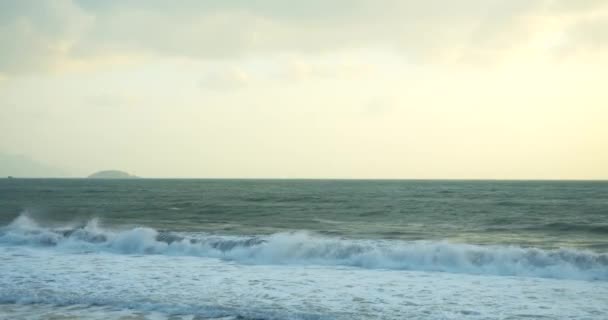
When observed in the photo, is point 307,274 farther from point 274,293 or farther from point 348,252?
point 348,252

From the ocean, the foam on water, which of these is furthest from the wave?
the foam on water

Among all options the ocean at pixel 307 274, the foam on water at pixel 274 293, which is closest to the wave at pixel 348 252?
the ocean at pixel 307 274

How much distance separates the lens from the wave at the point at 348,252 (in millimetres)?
16125

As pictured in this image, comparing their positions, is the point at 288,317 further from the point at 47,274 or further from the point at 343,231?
the point at 343,231

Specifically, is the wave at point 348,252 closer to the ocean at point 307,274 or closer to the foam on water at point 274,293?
the ocean at point 307,274

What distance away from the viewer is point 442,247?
17734mm

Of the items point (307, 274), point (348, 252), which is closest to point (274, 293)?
point (307, 274)

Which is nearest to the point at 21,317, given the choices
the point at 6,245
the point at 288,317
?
the point at 288,317

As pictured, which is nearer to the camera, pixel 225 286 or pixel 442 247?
pixel 225 286

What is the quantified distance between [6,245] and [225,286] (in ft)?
46.5

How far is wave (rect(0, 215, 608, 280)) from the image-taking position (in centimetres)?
1612

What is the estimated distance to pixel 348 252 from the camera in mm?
18234

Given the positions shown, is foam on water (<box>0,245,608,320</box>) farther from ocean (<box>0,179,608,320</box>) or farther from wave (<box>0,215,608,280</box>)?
wave (<box>0,215,608,280</box>)

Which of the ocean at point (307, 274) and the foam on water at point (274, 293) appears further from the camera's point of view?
the ocean at point (307, 274)
